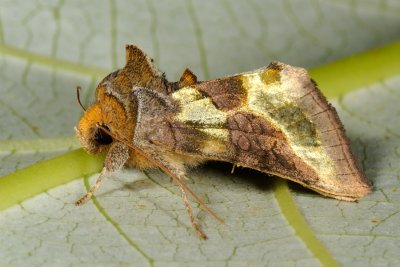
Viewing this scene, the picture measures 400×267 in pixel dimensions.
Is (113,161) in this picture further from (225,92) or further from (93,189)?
(225,92)

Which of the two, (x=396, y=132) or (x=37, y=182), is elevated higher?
(x=396, y=132)

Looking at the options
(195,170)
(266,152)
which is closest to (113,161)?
(195,170)

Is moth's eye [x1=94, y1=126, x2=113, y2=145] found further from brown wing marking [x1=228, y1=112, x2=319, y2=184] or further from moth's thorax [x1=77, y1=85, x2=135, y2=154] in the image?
brown wing marking [x1=228, y1=112, x2=319, y2=184]

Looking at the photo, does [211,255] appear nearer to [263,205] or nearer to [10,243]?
[263,205]

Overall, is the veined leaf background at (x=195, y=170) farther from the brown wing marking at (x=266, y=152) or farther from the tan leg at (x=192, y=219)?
the brown wing marking at (x=266, y=152)

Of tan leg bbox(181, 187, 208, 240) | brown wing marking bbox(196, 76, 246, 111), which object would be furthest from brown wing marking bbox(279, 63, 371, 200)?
tan leg bbox(181, 187, 208, 240)

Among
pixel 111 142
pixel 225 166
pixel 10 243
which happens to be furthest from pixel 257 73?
pixel 10 243
